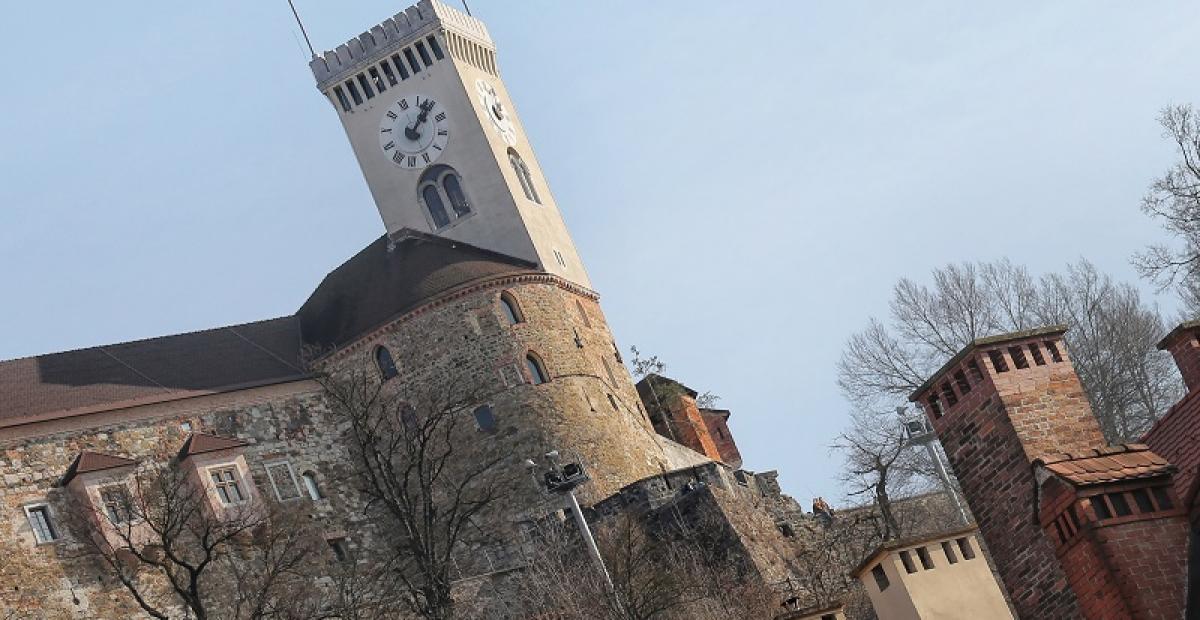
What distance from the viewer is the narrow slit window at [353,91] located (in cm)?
7325

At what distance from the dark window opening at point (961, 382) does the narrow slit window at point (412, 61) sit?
4999 cm

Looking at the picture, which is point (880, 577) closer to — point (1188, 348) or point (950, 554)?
point (950, 554)

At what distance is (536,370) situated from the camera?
6669cm

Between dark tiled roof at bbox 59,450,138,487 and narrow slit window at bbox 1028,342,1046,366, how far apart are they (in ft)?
131

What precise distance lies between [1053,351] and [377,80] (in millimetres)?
50866

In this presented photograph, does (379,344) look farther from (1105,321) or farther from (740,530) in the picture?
(1105,321)

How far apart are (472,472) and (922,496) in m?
12.5

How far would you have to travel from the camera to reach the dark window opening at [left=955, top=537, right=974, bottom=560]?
26.0 m

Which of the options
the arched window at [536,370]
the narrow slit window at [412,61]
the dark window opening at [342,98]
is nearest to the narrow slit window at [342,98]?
the dark window opening at [342,98]

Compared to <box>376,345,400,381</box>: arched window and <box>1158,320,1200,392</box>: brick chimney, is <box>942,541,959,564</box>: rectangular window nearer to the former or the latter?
<box>1158,320,1200,392</box>: brick chimney

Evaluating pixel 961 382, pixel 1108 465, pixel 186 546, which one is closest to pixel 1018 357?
pixel 961 382

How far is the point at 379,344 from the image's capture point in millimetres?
67625

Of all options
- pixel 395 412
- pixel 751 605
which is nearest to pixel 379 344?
pixel 395 412

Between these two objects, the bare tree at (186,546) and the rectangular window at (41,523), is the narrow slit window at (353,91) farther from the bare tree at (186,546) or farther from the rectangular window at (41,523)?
the rectangular window at (41,523)
